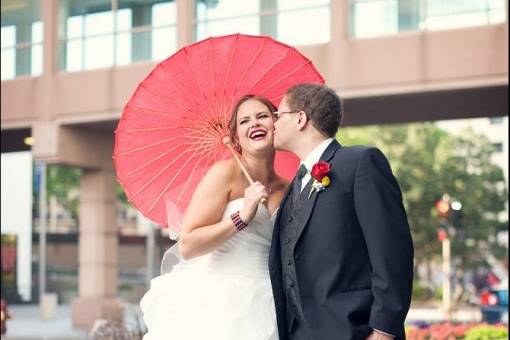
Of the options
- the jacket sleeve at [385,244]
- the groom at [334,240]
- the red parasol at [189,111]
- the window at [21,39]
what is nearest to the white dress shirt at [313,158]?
the groom at [334,240]

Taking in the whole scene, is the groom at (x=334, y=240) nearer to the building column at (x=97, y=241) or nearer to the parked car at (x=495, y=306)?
the building column at (x=97, y=241)

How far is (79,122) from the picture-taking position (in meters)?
23.0

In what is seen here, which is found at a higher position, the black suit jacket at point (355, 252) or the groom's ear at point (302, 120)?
the groom's ear at point (302, 120)

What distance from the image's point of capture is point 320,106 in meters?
4.53

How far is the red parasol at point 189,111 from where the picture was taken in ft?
18.6

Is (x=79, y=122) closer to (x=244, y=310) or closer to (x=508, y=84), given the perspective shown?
(x=508, y=84)

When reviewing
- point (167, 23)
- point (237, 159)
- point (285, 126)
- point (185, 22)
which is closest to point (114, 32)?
point (167, 23)

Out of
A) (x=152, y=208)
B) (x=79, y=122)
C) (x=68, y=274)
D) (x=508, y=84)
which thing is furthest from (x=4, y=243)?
(x=152, y=208)

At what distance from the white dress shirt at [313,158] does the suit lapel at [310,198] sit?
2cm

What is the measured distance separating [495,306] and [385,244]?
2437 centimetres

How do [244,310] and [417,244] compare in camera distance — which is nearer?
[244,310]

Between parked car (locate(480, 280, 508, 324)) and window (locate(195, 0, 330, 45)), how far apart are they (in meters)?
9.82

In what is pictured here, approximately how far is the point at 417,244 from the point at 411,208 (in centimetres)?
225

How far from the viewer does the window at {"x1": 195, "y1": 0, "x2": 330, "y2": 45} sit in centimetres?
1983
